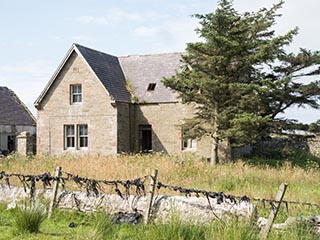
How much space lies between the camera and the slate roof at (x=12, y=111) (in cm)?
3688

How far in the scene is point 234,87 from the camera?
68.8ft

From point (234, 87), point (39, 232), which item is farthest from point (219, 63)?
point (39, 232)

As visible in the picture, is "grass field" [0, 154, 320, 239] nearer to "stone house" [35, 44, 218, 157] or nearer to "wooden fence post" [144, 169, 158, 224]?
"wooden fence post" [144, 169, 158, 224]

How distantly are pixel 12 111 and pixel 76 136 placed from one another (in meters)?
11.9

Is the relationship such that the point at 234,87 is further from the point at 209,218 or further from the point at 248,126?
the point at 209,218

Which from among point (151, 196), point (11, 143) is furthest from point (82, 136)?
point (151, 196)

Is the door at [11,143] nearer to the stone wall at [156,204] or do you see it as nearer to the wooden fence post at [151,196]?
the stone wall at [156,204]

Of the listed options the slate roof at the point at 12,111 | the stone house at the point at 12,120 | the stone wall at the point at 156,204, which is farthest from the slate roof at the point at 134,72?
the stone wall at the point at 156,204

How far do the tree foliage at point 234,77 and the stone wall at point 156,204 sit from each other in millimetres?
10899

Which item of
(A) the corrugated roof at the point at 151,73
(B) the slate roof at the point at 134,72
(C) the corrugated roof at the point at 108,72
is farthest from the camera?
(A) the corrugated roof at the point at 151,73

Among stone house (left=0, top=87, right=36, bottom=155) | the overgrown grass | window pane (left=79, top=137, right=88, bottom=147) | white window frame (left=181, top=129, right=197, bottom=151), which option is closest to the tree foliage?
white window frame (left=181, top=129, right=197, bottom=151)

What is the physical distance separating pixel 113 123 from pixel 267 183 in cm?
1452

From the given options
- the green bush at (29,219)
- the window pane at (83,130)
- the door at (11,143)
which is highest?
the window pane at (83,130)

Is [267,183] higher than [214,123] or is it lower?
lower
